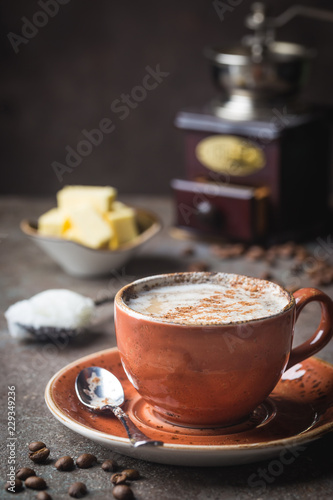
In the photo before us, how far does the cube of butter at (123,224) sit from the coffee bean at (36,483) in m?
0.89

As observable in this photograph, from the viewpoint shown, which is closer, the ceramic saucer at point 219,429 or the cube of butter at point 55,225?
the ceramic saucer at point 219,429

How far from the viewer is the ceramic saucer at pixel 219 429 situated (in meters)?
0.75

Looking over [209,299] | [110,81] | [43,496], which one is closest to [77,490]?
[43,496]

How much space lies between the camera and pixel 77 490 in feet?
2.57

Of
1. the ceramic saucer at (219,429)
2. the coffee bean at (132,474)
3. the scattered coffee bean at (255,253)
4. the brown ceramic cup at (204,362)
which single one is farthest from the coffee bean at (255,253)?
the coffee bean at (132,474)

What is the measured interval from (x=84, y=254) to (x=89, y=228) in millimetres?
72

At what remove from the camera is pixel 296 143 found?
1.84 m

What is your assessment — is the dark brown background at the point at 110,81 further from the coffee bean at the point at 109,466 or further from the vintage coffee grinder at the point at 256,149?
the coffee bean at the point at 109,466

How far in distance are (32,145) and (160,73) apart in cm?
57

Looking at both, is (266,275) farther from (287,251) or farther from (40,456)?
(40,456)

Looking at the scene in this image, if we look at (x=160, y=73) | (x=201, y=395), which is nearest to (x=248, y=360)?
(x=201, y=395)

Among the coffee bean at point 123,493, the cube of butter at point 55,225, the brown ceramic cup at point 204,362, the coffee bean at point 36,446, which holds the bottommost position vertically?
the cube of butter at point 55,225

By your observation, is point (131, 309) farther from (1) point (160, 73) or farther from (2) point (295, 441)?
(1) point (160, 73)

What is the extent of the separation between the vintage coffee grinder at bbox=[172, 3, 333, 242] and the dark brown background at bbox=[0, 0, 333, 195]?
495 millimetres
